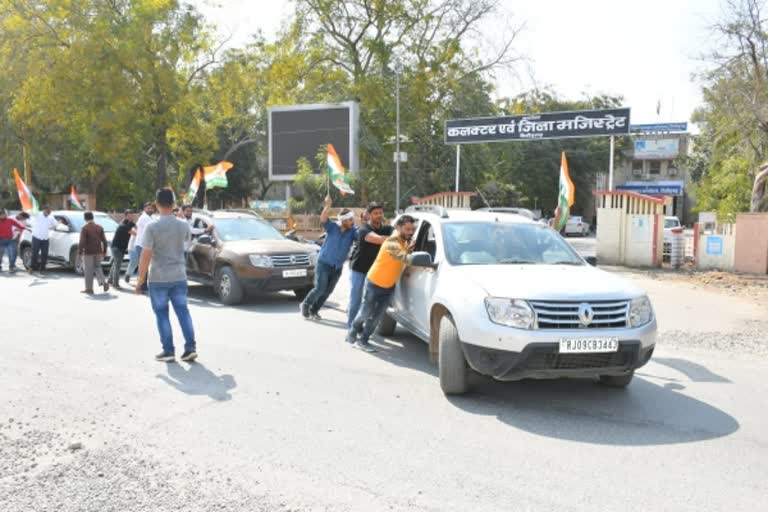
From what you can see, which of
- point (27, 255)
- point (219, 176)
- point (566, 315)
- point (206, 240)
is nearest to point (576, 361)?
point (566, 315)

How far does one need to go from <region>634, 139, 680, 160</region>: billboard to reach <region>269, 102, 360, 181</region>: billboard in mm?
36212

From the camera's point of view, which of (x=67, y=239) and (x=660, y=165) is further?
(x=660, y=165)

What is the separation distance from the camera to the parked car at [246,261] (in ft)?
36.0

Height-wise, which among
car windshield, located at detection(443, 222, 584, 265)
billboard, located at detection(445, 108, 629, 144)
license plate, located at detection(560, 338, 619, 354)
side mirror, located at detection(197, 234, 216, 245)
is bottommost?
license plate, located at detection(560, 338, 619, 354)

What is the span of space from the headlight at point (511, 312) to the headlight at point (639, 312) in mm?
887

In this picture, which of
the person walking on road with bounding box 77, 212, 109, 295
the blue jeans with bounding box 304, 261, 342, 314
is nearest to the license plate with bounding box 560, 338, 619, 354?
the blue jeans with bounding box 304, 261, 342, 314

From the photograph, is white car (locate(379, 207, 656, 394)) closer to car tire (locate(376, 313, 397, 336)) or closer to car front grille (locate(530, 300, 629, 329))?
car front grille (locate(530, 300, 629, 329))

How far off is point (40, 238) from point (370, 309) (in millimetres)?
12175

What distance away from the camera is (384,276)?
734cm

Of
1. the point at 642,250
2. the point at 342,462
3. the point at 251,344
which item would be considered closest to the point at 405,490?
the point at 342,462

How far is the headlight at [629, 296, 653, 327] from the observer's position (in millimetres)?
5478

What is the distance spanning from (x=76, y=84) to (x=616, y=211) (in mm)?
Answer: 22766

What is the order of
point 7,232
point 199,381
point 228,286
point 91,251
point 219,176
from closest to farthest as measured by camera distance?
point 199,381 < point 228,286 < point 91,251 < point 7,232 < point 219,176

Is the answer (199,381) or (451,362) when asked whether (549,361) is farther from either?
(199,381)
